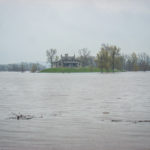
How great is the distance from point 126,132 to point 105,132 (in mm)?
627

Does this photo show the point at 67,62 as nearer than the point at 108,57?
No

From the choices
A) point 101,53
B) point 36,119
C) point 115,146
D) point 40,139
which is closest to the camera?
point 115,146

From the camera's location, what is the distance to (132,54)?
7170 inches

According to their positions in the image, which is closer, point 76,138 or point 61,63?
point 76,138

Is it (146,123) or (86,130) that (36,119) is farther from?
(146,123)

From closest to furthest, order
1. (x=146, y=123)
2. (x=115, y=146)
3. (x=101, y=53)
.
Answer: (x=115, y=146) → (x=146, y=123) → (x=101, y=53)

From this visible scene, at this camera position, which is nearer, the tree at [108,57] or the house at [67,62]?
the tree at [108,57]

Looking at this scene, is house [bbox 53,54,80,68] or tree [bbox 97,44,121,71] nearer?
tree [bbox 97,44,121,71]

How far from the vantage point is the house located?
163 meters

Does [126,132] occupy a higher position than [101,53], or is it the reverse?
[101,53]

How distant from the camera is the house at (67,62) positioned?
163 metres

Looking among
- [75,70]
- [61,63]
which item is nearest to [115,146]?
[75,70]

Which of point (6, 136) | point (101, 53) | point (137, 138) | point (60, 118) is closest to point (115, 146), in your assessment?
point (137, 138)

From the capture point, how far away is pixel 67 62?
16275 centimetres
